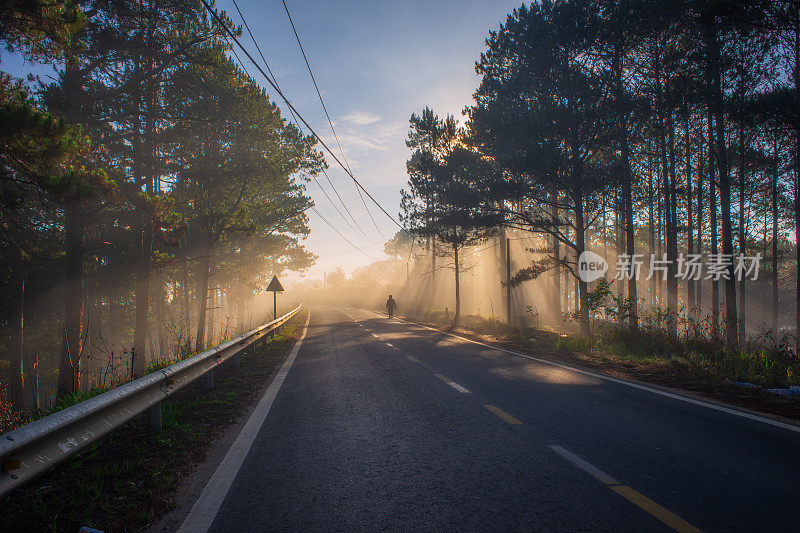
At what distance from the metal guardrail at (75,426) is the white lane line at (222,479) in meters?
0.98

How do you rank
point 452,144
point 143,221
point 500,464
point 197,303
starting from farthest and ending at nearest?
point 197,303
point 452,144
point 143,221
point 500,464

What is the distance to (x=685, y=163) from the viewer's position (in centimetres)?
2738

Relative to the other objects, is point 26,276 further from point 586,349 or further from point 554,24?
point 554,24

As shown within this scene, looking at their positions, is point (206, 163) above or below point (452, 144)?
below

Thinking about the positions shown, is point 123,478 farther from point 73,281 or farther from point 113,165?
point 113,165

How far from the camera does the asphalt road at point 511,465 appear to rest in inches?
118

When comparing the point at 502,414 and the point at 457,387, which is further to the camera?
the point at 457,387

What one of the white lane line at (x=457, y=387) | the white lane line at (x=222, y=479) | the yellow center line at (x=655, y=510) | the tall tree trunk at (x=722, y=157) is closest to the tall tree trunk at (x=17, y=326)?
the white lane line at (x=222, y=479)

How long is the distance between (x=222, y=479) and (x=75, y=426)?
1.25 m

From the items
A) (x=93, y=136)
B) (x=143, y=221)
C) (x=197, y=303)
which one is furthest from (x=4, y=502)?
(x=197, y=303)

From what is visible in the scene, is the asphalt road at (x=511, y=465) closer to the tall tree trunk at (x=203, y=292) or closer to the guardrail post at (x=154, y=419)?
the guardrail post at (x=154, y=419)

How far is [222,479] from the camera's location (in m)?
3.87

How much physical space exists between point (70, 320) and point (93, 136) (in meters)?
7.70

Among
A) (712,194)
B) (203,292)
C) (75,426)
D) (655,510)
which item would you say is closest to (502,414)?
(655,510)
